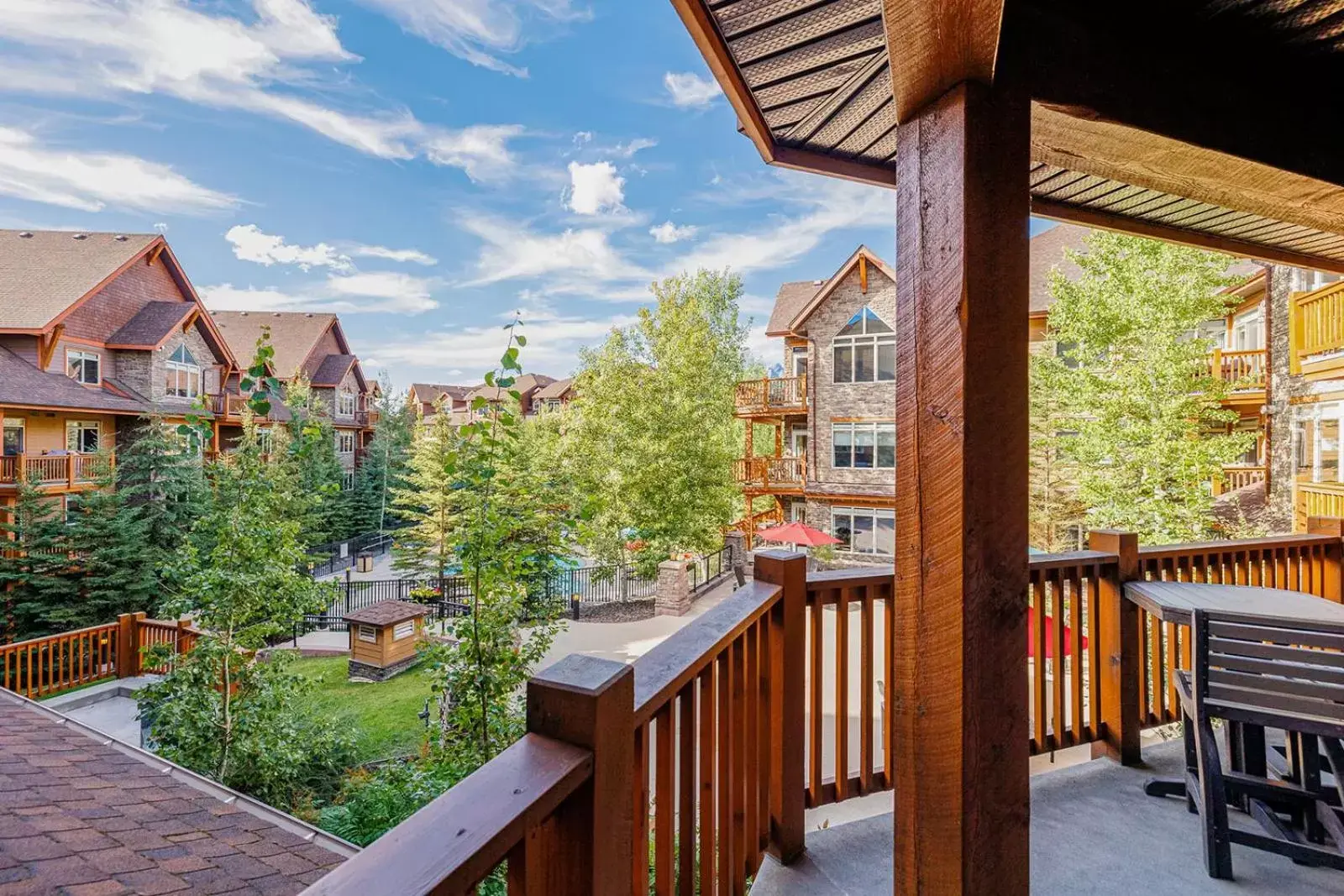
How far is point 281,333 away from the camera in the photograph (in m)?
24.0

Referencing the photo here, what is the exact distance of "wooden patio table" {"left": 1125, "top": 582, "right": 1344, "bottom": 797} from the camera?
2217 mm

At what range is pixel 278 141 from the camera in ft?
78.7

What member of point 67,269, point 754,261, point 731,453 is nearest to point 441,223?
point 754,261

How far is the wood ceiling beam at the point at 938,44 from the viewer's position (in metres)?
1.04

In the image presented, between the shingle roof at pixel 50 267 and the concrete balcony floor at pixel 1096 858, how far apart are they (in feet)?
58.2

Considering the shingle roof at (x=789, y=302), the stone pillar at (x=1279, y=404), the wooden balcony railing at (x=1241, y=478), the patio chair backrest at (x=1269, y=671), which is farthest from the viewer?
the shingle roof at (x=789, y=302)

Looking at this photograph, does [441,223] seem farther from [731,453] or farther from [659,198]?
[731,453]

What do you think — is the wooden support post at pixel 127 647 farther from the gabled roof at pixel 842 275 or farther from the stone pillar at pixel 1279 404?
the stone pillar at pixel 1279 404

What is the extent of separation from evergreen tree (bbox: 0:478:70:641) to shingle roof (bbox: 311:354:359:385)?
1367cm

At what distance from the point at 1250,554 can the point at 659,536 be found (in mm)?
10621

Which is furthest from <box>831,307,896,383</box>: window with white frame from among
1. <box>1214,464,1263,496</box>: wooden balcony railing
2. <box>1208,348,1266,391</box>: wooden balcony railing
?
<box>1214,464,1263,496</box>: wooden balcony railing

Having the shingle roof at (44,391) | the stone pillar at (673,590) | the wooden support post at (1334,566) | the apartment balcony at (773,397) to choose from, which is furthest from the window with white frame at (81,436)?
the wooden support post at (1334,566)

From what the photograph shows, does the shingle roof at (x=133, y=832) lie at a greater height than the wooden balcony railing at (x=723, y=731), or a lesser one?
lesser

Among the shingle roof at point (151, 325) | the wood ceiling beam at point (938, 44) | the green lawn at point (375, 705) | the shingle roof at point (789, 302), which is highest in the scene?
the shingle roof at point (789, 302)
